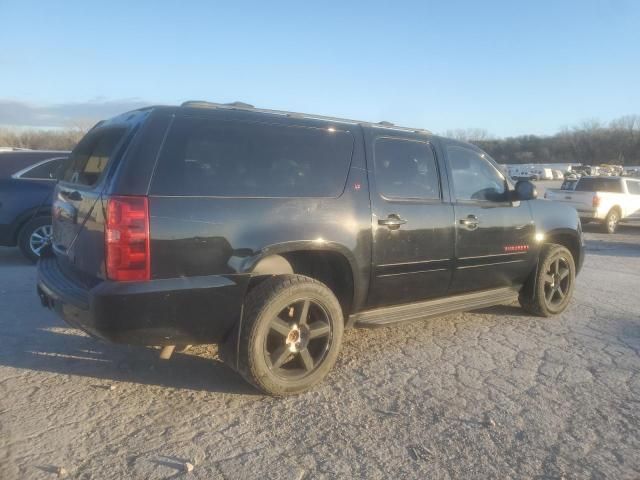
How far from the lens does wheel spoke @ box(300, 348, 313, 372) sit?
3.62m

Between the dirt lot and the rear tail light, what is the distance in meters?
0.92

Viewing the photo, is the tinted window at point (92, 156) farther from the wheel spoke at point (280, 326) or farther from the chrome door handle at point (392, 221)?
the chrome door handle at point (392, 221)

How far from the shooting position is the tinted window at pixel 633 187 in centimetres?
1662

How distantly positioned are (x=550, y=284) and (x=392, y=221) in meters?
2.49

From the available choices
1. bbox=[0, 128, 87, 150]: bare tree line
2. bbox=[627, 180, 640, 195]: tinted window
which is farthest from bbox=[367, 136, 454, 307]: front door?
bbox=[0, 128, 87, 150]: bare tree line

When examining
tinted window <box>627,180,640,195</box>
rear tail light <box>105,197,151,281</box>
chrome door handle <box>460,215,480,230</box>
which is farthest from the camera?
tinted window <box>627,180,640,195</box>

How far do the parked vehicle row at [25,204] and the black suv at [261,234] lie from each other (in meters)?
3.96

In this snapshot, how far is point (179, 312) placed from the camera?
3160 mm

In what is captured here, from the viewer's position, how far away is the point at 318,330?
3682mm

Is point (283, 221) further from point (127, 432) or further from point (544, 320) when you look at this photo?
point (544, 320)

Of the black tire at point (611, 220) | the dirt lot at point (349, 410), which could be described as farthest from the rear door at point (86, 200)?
the black tire at point (611, 220)

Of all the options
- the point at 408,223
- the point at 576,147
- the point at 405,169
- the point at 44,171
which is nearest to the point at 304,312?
the point at 408,223

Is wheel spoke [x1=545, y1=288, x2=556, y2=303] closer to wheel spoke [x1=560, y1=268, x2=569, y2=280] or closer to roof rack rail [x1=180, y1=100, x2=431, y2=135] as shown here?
wheel spoke [x1=560, y1=268, x2=569, y2=280]

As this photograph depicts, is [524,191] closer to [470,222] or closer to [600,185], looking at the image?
[470,222]
